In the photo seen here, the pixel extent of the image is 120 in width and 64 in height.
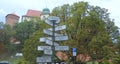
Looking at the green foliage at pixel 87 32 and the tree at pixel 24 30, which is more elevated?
the green foliage at pixel 87 32

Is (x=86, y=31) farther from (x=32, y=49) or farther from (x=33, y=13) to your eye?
(x=33, y=13)

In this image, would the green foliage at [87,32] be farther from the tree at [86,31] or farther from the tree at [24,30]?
the tree at [24,30]

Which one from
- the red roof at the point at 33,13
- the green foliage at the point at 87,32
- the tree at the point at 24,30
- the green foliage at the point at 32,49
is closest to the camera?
the green foliage at the point at 87,32

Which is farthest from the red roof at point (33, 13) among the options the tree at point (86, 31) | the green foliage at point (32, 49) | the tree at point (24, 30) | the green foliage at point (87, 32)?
the tree at point (86, 31)

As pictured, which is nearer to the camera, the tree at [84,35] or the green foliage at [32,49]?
the tree at [84,35]

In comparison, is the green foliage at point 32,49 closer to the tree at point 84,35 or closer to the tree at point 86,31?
the tree at point 84,35

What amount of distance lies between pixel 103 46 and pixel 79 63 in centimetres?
532

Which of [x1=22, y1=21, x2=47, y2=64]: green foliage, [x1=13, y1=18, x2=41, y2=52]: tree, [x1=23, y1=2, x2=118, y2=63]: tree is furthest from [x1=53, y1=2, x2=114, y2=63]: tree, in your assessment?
[x1=13, y1=18, x2=41, y2=52]: tree

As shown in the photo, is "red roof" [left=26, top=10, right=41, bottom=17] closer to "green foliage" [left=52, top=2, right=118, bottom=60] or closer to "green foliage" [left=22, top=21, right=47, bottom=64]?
"green foliage" [left=22, top=21, right=47, bottom=64]

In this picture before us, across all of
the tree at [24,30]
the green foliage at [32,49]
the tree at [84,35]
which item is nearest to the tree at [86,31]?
the tree at [84,35]

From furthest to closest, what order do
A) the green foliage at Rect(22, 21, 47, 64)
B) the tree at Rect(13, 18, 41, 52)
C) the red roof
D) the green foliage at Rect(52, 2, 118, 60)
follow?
the red roof < the tree at Rect(13, 18, 41, 52) < the green foliage at Rect(22, 21, 47, 64) < the green foliage at Rect(52, 2, 118, 60)

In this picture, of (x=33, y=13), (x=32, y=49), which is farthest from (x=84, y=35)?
(x=33, y=13)

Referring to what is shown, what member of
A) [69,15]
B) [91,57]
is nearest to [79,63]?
[91,57]

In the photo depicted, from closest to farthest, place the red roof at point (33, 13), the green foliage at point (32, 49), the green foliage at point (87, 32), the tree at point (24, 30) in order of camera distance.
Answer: the green foliage at point (87, 32) → the green foliage at point (32, 49) → the tree at point (24, 30) → the red roof at point (33, 13)
